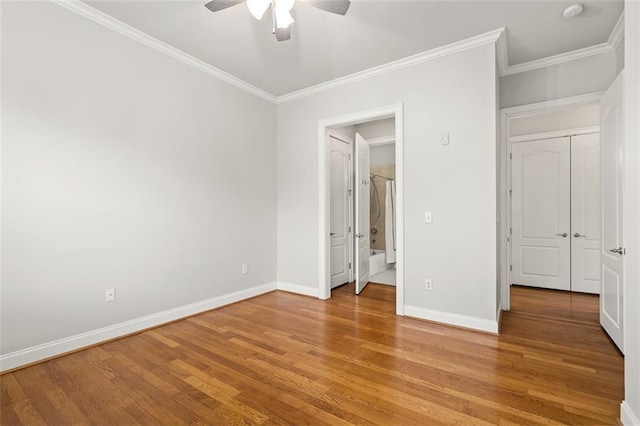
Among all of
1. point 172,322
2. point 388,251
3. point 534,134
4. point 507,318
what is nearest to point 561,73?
point 534,134

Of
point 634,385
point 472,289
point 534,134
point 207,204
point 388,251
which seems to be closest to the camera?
point 634,385

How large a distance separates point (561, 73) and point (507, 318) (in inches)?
110

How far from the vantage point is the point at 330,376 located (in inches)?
83.2

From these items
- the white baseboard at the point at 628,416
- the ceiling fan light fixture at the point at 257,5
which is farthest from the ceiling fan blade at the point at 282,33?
the white baseboard at the point at 628,416

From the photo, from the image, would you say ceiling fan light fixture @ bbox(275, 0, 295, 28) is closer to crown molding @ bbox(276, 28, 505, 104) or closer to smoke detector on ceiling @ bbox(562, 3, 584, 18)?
crown molding @ bbox(276, 28, 505, 104)

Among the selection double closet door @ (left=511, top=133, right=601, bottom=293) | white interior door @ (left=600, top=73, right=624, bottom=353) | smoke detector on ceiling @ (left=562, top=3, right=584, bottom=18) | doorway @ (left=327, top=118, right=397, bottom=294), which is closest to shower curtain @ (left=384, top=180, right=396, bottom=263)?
doorway @ (left=327, top=118, right=397, bottom=294)

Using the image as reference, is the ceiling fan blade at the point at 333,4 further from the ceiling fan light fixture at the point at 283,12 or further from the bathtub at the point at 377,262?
the bathtub at the point at 377,262

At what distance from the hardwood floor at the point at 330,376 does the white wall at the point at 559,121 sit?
2789 millimetres

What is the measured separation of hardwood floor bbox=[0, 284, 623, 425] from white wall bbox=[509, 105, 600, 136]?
9.15 feet

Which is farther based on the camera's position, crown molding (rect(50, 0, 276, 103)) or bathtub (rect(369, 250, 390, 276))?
bathtub (rect(369, 250, 390, 276))

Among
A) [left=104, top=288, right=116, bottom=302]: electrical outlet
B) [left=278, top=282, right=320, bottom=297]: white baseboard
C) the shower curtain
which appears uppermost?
the shower curtain

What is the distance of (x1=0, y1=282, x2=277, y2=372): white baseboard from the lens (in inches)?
87.0

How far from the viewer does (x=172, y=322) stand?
124 inches

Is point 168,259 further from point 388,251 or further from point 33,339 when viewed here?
point 388,251
